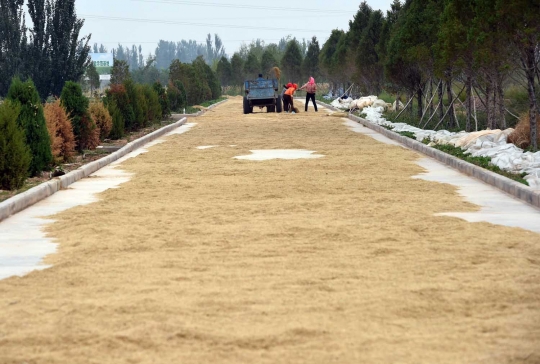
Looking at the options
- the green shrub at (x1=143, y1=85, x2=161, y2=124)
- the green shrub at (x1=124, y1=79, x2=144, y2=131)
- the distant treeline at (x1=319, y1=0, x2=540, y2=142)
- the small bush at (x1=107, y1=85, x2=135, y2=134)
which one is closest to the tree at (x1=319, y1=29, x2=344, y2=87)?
the distant treeline at (x1=319, y1=0, x2=540, y2=142)

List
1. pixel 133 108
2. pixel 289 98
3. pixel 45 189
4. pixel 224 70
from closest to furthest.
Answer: pixel 45 189 < pixel 133 108 < pixel 289 98 < pixel 224 70

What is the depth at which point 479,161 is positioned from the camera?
15.9 meters

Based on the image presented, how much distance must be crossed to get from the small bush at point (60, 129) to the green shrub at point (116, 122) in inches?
232

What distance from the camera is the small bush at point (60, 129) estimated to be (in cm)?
1761

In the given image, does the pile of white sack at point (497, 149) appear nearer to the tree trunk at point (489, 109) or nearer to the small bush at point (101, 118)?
the tree trunk at point (489, 109)

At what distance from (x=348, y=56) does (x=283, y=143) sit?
33.4m

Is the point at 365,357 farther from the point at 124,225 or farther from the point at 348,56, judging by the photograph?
the point at 348,56

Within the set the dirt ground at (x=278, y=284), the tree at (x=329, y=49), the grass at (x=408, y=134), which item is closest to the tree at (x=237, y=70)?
the tree at (x=329, y=49)

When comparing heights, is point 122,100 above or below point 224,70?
above

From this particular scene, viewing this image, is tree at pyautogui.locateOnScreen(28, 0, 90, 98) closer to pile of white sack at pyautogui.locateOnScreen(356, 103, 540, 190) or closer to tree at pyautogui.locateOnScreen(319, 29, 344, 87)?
tree at pyautogui.locateOnScreen(319, 29, 344, 87)

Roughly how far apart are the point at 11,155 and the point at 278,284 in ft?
24.5

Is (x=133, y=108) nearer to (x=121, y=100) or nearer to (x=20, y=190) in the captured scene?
(x=121, y=100)

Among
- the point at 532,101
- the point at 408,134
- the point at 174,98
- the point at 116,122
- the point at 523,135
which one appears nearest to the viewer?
the point at 532,101

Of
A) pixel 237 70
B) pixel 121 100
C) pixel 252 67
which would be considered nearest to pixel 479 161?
pixel 121 100
